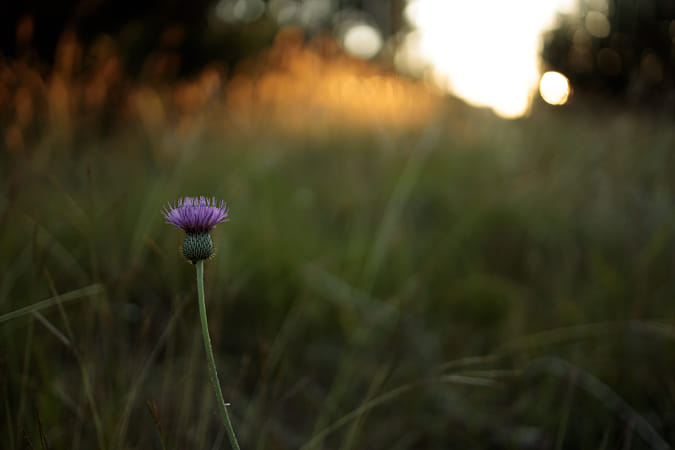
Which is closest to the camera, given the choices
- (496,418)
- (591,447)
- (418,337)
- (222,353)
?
(591,447)

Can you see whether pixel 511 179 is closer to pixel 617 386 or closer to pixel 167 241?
pixel 617 386

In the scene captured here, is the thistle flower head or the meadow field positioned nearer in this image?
the thistle flower head

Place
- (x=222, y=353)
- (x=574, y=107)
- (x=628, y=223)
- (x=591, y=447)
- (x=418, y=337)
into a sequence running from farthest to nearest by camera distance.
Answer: (x=574, y=107) < (x=628, y=223) < (x=418, y=337) < (x=222, y=353) < (x=591, y=447)

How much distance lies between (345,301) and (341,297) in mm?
23

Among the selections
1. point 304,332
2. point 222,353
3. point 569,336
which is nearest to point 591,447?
point 569,336

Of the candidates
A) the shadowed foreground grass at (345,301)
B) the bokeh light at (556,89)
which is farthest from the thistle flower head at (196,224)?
the bokeh light at (556,89)

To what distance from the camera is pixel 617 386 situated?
1.10 metres

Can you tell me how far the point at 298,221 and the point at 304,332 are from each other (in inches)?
23.0

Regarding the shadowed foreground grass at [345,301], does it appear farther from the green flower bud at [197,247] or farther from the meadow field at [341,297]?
the green flower bud at [197,247]

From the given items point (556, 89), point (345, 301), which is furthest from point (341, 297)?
point (556, 89)

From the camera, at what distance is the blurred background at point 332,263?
873 millimetres

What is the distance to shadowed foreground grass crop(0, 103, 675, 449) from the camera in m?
0.84

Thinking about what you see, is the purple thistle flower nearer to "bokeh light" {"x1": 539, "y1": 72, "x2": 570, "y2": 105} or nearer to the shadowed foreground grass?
the shadowed foreground grass

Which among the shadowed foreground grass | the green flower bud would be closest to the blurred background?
the shadowed foreground grass
